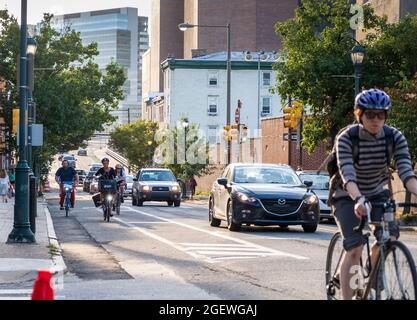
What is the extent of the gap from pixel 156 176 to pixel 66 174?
12.8m

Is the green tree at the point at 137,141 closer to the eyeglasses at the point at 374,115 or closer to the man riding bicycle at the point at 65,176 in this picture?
the man riding bicycle at the point at 65,176

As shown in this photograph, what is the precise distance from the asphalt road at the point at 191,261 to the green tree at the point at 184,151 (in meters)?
39.8

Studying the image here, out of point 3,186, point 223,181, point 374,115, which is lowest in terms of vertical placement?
point 3,186

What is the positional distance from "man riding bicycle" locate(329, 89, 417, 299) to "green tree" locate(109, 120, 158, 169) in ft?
310

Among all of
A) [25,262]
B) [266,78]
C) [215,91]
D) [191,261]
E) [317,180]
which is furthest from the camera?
[266,78]

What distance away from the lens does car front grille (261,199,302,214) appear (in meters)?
22.1

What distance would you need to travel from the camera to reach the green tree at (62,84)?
64.1m

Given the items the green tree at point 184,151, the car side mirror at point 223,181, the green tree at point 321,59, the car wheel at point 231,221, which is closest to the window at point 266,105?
the green tree at point 184,151

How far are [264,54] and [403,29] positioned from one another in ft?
207

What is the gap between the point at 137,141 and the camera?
107 metres

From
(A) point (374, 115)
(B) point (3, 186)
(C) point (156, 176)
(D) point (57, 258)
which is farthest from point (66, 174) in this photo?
(A) point (374, 115)

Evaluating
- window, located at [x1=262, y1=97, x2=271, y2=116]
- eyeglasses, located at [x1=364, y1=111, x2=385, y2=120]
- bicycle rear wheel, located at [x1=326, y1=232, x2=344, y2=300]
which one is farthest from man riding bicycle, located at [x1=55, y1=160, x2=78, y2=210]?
window, located at [x1=262, y1=97, x2=271, y2=116]

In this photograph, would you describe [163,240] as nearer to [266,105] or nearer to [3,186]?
[3,186]
